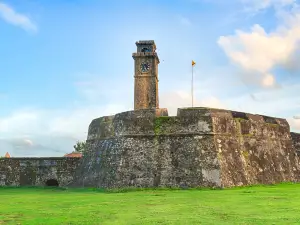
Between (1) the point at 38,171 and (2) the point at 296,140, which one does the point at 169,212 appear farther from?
(2) the point at 296,140

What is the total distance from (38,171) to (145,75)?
29.8 m

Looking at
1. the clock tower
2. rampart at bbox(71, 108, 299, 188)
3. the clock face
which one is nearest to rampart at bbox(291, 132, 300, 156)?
rampart at bbox(71, 108, 299, 188)

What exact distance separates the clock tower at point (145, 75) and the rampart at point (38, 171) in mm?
27369

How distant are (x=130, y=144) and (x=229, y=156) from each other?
4.66 metres

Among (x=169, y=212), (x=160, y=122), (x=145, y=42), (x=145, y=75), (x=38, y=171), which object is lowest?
(x=169, y=212)

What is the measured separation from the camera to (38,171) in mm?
23984

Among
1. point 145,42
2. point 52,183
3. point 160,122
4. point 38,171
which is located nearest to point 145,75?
point 145,42

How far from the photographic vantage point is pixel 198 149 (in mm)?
17078

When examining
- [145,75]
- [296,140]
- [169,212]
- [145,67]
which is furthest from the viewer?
[145,67]

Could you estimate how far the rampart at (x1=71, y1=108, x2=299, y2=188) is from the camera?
1670 cm

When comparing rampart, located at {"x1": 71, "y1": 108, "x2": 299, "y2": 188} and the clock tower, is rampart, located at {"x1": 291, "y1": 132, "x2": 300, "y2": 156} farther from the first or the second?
the clock tower

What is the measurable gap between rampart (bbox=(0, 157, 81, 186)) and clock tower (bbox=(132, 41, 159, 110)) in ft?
89.8

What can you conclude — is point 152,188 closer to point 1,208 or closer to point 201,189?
point 201,189

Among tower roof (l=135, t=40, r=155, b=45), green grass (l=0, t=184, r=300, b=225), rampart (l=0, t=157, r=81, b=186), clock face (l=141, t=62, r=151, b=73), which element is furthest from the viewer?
tower roof (l=135, t=40, r=155, b=45)
